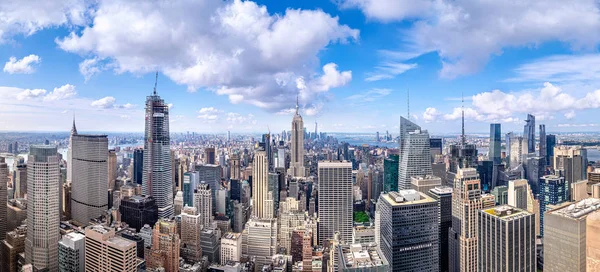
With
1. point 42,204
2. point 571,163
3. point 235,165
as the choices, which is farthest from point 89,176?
point 571,163

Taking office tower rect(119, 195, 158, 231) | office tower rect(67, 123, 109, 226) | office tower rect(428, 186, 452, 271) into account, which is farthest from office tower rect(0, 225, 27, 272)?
office tower rect(428, 186, 452, 271)

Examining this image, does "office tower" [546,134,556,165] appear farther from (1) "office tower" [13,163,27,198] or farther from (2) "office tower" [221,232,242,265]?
(1) "office tower" [13,163,27,198]

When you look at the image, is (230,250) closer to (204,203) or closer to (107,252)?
(204,203)

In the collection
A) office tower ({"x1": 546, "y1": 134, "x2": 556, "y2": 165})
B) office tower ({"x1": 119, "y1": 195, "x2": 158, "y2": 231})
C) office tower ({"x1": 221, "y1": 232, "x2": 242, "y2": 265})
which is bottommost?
office tower ({"x1": 221, "y1": 232, "x2": 242, "y2": 265})

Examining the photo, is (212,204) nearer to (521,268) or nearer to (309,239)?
(309,239)

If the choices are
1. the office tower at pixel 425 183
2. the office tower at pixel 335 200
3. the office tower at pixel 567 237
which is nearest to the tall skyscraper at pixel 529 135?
the office tower at pixel 425 183

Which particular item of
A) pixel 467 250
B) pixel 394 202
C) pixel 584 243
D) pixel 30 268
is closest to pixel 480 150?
pixel 467 250
